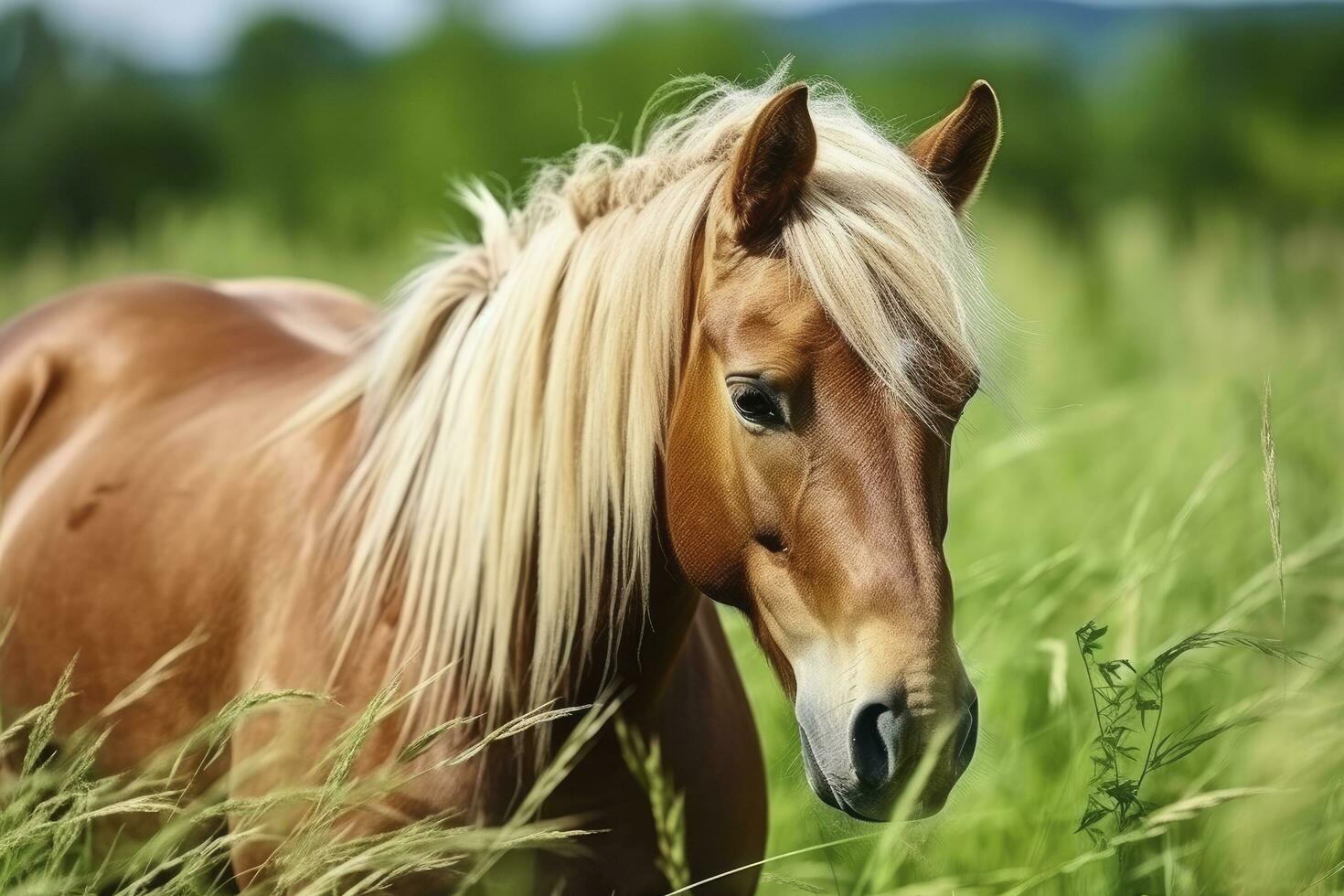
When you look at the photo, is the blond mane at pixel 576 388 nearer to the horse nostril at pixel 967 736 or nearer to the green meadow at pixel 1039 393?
the green meadow at pixel 1039 393

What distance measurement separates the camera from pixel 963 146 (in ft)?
5.49

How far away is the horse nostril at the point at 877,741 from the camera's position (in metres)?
1.32

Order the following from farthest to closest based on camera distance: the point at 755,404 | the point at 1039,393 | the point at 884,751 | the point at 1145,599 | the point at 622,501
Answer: the point at 1039,393, the point at 1145,599, the point at 622,501, the point at 755,404, the point at 884,751

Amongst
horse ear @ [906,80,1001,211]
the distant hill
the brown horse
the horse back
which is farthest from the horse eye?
the distant hill

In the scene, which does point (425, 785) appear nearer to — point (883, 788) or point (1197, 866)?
point (883, 788)

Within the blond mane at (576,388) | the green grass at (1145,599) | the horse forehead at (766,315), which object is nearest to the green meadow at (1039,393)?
the green grass at (1145,599)

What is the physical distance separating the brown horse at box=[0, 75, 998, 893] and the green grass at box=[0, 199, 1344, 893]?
0.48ft

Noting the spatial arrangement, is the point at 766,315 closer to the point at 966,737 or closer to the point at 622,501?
the point at 622,501

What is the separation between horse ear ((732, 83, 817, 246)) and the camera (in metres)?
1.46

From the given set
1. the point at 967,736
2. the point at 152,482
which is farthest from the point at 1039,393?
the point at 967,736

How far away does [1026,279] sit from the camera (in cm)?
738

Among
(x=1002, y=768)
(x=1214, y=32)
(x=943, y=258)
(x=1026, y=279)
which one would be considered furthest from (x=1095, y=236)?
(x=943, y=258)

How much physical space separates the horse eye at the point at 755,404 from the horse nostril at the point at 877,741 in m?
0.33

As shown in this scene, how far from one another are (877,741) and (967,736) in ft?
0.32
